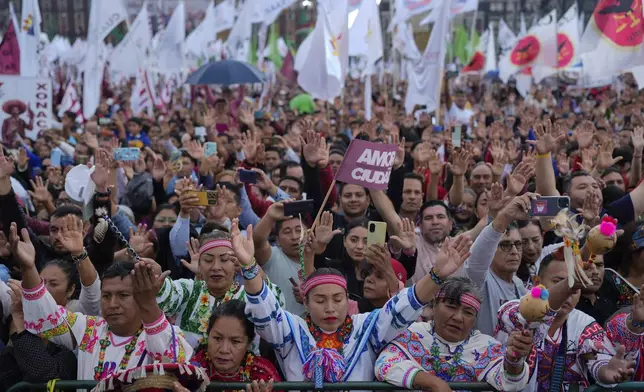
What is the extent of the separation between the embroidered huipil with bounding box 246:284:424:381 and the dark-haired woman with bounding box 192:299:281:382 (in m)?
0.07

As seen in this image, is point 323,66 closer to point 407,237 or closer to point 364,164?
point 364,164

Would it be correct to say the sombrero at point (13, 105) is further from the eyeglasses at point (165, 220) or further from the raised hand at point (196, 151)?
the eyeglasses at point (165, 220)

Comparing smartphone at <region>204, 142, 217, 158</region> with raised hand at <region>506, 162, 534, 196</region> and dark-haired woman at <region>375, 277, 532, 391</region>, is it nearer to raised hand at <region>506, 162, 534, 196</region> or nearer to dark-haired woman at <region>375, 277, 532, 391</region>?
raised hand at <region>506, 162, 534, 196</region>

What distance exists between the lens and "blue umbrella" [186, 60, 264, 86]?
12711 millimetres

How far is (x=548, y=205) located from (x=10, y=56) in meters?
9.51

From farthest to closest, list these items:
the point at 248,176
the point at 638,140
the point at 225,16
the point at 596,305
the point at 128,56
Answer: the point at 225,16, the point at 128,56, the point at 638,140, the point at 248,176, the point at 596,305

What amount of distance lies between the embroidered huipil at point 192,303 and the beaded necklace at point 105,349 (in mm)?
424

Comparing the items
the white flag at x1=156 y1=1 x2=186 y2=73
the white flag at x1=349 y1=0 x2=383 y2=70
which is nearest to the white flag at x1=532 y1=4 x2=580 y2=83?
the white flag at x1=349 y1=0 x2=383 y2=70

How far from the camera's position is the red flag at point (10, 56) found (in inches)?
Result: 450

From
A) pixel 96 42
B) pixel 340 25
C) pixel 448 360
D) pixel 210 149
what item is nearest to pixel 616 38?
pixel 340 25

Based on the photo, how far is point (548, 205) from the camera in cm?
390

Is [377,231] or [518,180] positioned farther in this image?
[518,180]

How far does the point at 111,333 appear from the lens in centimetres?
369

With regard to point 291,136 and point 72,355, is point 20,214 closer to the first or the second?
point 72,355
